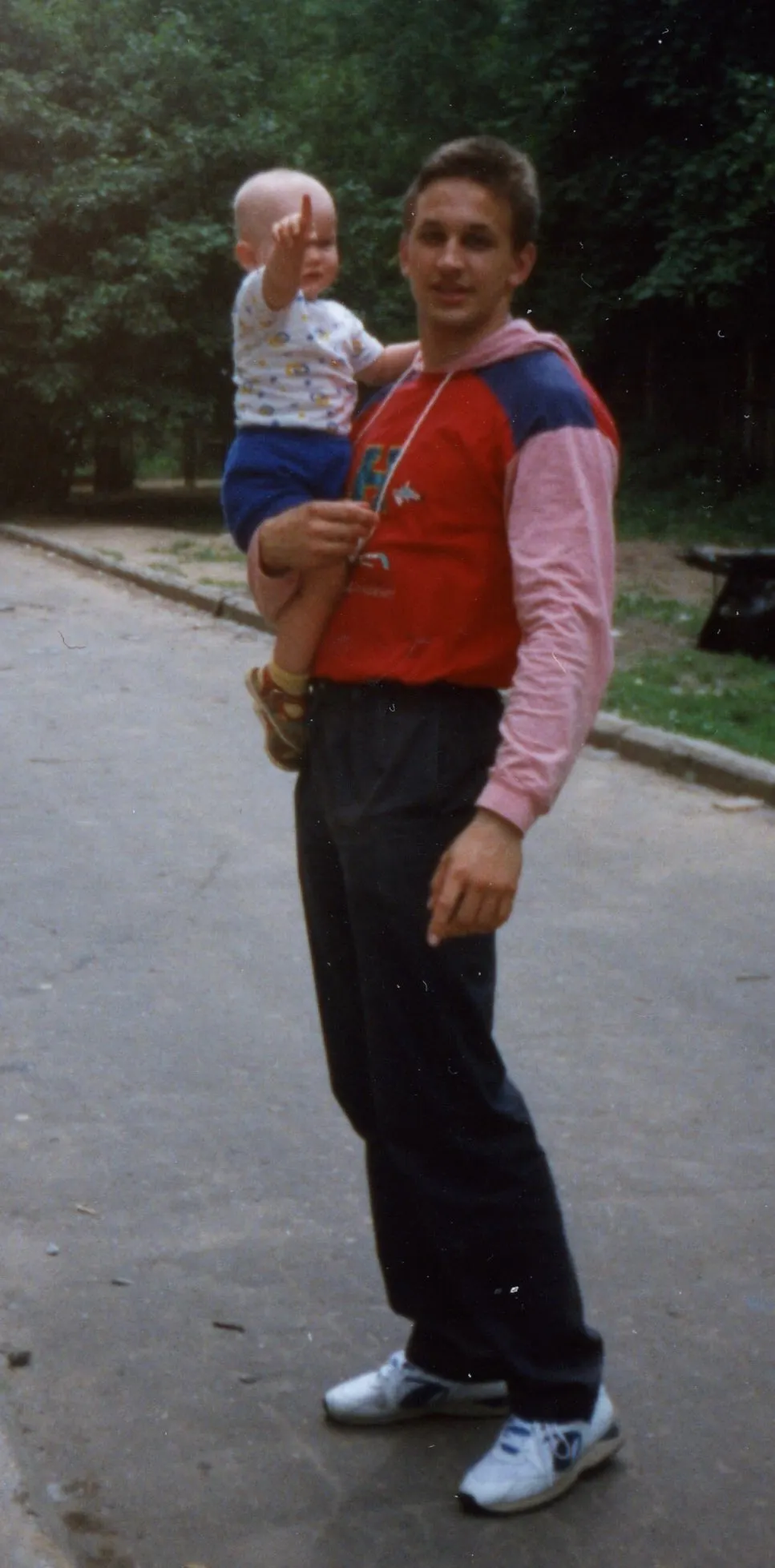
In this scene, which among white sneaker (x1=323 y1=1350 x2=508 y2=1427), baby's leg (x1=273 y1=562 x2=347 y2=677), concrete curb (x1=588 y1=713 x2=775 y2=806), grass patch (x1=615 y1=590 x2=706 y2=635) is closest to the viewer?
baby's leg (x1=273 y1=562 x2=347 y2=677)

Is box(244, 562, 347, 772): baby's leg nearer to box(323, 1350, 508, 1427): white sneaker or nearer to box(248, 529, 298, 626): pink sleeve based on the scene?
box(248, 529, 298, 626): pink sleeve

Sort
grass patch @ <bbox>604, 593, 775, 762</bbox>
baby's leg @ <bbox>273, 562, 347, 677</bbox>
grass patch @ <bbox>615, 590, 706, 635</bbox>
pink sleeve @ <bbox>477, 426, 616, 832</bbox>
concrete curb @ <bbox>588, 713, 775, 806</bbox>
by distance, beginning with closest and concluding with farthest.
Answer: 1. pink sleeve @ <bbox>477, 426, 616, 832</bbox>
2. baby's leg @ <bbox>273, 562, 347, 677</bbox>
3. concrete curb @ <bbox>588, 713, 775, 806</bbox>
4. grass patch @ <bbox>604, 593, 775, 762</bbox>
5. grass patch @ <bbox>615, 590, 706, 635</bbox>

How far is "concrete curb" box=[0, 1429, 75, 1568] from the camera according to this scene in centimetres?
286

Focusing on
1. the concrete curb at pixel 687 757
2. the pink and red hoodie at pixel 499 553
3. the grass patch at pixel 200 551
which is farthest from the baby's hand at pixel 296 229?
the grass patch at pixel 200 551

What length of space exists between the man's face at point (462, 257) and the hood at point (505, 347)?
1.1 inches

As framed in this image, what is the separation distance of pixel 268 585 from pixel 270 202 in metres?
0.60

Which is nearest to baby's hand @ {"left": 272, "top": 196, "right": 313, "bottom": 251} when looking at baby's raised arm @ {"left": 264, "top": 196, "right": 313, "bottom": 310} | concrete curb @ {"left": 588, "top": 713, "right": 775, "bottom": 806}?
baby's raised arm @ {"left": 264, "top": 196, "right": 313, "bottom": 310}

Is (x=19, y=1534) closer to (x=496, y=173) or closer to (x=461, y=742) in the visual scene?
(x=461, y=742)

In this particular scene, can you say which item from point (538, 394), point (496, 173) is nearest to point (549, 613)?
point (538, 394)

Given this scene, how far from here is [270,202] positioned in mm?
3004

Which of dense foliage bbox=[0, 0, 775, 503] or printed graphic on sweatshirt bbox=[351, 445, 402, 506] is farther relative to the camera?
dense foliage bbox=[0, 0, 775, 503]

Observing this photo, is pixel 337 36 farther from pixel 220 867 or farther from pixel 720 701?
pixel 220 867

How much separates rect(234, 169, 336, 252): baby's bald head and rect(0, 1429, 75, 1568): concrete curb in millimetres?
1940

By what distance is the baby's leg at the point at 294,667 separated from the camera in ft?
9.30
